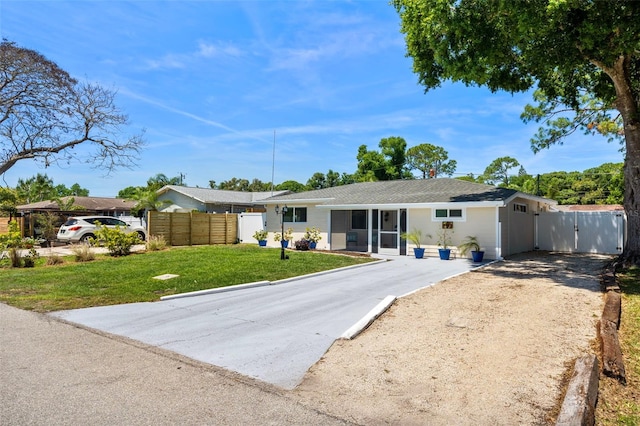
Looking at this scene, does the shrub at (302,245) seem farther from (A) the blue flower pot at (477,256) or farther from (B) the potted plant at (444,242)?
(A) the blue flower pot at (477,256)

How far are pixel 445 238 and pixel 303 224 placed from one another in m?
7.29

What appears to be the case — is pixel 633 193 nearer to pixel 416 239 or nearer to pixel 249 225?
pixel 416 239

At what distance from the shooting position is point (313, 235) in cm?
1841

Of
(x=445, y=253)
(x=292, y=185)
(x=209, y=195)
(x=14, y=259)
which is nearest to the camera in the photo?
(x=14, y=259)

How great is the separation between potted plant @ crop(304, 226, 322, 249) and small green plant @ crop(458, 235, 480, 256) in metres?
6.64

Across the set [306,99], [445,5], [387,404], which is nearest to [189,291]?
[387,404]

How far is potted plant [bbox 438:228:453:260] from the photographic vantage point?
14.6 metres

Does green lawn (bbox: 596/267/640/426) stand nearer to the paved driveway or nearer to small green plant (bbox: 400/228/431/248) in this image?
the paved driveway

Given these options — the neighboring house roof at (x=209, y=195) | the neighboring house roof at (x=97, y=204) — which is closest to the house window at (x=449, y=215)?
the neighboring house roof at (x=209, y=195)

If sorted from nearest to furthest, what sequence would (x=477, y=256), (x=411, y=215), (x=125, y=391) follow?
(x=125, y=391) < (x=477, y=256) < (x=411, y=215)

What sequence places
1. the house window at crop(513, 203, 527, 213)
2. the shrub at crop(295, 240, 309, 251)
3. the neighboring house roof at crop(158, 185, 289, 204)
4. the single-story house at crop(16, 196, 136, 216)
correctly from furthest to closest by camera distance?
the single-story house at crop(16, 196, 136, 216)
the neighboring house roof at crop(158, 185, 289, 204)
the shrub at crop(295, 240, 309, 251)
the house window at crop(513, 203, 527, 213)

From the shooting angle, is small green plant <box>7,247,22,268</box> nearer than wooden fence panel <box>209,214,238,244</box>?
Yes

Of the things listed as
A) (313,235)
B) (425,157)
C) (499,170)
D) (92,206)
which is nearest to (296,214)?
(313,235)

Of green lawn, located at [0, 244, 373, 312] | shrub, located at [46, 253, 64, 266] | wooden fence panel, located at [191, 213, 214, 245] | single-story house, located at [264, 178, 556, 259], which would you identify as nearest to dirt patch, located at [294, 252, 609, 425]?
green lawn, located at [0, 244, 373, 312]
